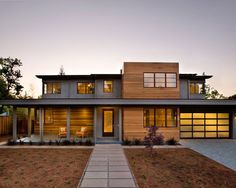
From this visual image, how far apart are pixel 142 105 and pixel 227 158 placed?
6.03m

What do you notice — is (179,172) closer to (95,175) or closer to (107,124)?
(95,175)

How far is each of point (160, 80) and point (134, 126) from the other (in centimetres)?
426

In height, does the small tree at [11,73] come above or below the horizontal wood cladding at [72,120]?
above

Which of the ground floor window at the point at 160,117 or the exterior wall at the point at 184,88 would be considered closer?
the ground floor window at the point at 160,117

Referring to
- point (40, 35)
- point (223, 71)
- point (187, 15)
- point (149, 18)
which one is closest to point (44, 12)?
point (40, 35)

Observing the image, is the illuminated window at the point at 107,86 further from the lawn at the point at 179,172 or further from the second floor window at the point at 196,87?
the second floor window at the point at 196,87

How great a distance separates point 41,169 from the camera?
6.52 m

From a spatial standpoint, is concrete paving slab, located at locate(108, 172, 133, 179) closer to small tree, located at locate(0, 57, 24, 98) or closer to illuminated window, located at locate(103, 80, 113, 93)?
illuminated window, located at locate(103, 80, 113, 93)

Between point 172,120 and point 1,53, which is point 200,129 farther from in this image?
point 1,53

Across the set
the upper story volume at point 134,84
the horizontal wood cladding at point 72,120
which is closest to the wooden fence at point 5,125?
the horizontal wood cladding at point 72,120

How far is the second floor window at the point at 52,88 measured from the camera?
52.7 feet

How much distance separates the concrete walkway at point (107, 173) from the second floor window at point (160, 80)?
21.9ft

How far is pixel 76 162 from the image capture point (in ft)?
24.5

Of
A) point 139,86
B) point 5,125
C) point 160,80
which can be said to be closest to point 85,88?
point 139,86
